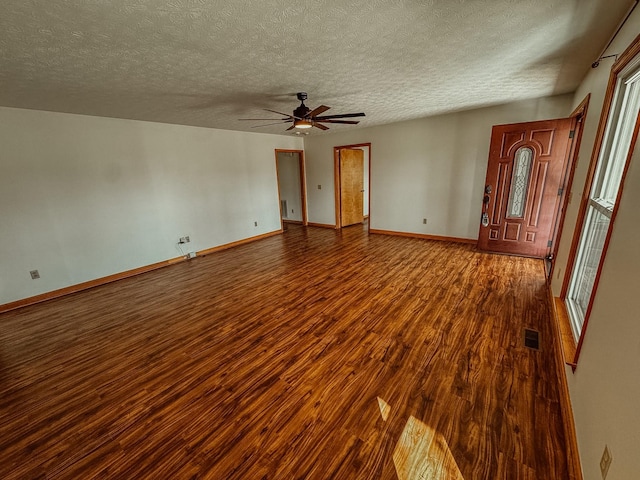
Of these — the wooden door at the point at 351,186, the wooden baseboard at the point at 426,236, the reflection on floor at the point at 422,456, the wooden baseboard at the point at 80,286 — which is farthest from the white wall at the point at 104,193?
the reflection on floor at the point at 422,456

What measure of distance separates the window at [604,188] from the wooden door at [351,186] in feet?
16.5

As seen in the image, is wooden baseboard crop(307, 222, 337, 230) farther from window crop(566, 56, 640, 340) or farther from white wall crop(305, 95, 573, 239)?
window crop(566, 56, 640, 340)

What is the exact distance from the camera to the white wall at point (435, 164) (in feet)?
14.7

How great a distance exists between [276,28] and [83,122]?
139 inches

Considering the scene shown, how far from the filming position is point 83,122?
3.67 metres

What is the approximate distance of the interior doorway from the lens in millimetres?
7219

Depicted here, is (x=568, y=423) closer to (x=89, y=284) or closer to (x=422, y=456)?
(x=422, y=456)

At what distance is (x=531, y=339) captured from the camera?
226cm

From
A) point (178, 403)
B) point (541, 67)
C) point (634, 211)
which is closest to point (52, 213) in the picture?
point (178, 403)

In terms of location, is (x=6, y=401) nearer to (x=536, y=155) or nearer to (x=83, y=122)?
(x=83, y=122)

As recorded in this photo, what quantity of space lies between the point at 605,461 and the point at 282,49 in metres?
2.92

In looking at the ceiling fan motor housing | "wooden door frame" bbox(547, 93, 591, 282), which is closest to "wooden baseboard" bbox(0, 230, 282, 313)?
the ceiling fan motor housing

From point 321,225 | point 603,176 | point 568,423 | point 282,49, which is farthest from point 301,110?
point 321,225

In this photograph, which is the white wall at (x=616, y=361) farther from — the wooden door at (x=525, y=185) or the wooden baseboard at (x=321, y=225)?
the wooden baseboard at (x=321, y=225)
